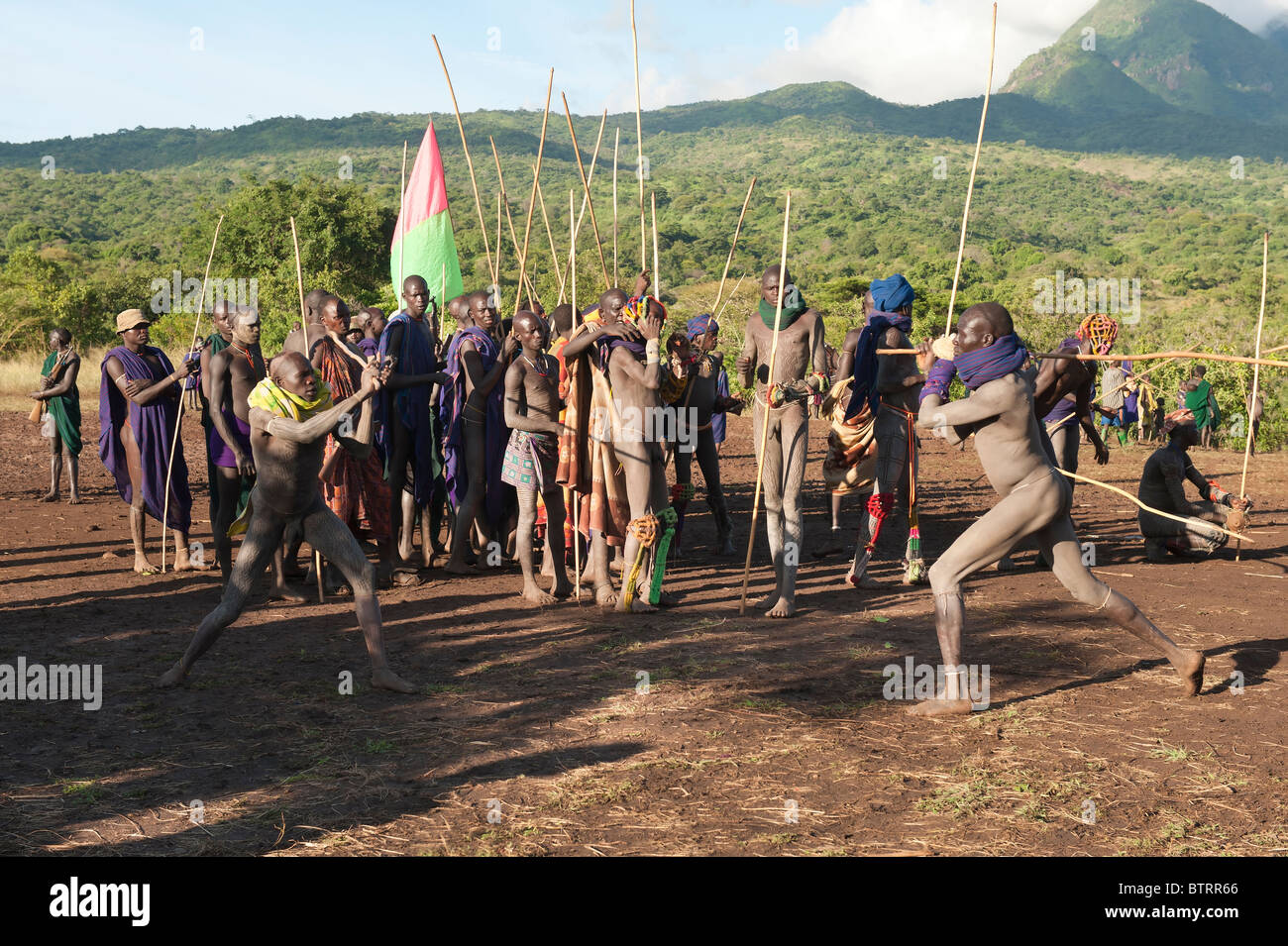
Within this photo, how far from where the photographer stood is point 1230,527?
8539mm

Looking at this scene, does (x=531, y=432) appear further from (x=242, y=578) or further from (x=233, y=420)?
(x=242, y=578)

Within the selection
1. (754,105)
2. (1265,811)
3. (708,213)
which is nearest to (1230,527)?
(1265,811)

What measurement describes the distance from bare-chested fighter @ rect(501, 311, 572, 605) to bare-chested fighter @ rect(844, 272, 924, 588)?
219 cm

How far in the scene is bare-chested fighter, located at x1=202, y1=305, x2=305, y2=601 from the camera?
730 centimetres

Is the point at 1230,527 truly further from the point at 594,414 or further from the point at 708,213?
the point at 708,213

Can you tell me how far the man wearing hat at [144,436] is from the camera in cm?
823

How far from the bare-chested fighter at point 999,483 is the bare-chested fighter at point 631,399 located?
199 cm

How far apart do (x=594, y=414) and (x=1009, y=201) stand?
368ft

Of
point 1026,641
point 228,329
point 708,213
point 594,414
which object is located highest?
point 708,213

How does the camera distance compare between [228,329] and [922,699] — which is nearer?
[922,699]

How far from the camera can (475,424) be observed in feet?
26.3

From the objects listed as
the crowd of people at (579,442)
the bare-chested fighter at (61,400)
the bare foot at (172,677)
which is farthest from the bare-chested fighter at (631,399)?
the bare-chested fighter at (61,400)

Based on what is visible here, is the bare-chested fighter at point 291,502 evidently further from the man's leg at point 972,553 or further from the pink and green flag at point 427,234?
the pink and green flag at point 427,234

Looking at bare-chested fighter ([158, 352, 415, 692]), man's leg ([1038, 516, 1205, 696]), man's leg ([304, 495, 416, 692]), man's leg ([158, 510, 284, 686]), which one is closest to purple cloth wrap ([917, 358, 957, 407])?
man's leg ([1038, 516, 1205, 696])
